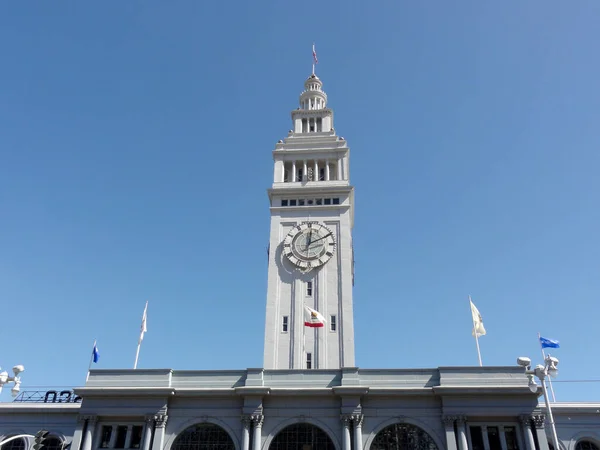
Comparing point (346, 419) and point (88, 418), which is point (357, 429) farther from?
point (88, 418)

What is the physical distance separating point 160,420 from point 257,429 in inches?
310

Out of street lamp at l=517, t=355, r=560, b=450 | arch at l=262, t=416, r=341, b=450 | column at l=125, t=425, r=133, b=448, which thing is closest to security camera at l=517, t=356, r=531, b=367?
street lamp at l=517, t=355, r=560, b=450

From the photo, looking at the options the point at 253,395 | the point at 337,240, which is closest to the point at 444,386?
the point at 253,395

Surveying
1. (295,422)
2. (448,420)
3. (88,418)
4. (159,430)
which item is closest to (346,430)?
(295,422)

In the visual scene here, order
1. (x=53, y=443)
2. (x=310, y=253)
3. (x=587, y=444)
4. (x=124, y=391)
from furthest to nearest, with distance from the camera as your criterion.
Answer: (x=310, y=253)
(x=53, y=443)
(x=587, y=444)
(x=124, y=391)

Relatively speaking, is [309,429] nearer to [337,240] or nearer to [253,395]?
[253,395]

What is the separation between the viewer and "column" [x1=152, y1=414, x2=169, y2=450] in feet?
134

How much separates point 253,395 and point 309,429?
512cm

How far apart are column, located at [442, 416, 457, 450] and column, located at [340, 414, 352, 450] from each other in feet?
23.9

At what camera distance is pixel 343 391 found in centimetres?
4109

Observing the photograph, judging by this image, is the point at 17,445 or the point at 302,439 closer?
the point at 302,439

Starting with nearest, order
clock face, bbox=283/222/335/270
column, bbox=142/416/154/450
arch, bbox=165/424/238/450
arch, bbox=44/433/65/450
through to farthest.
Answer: column, bbox=142/416/154/450
arch, bbox=165/424/238/450
arch, bbox=44/433/65/450
clock face, bbox=283/222/335/270

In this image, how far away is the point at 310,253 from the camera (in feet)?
185

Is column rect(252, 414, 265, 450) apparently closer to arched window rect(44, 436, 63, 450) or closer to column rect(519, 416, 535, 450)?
arched window rect(44, 436, 63, 450)
